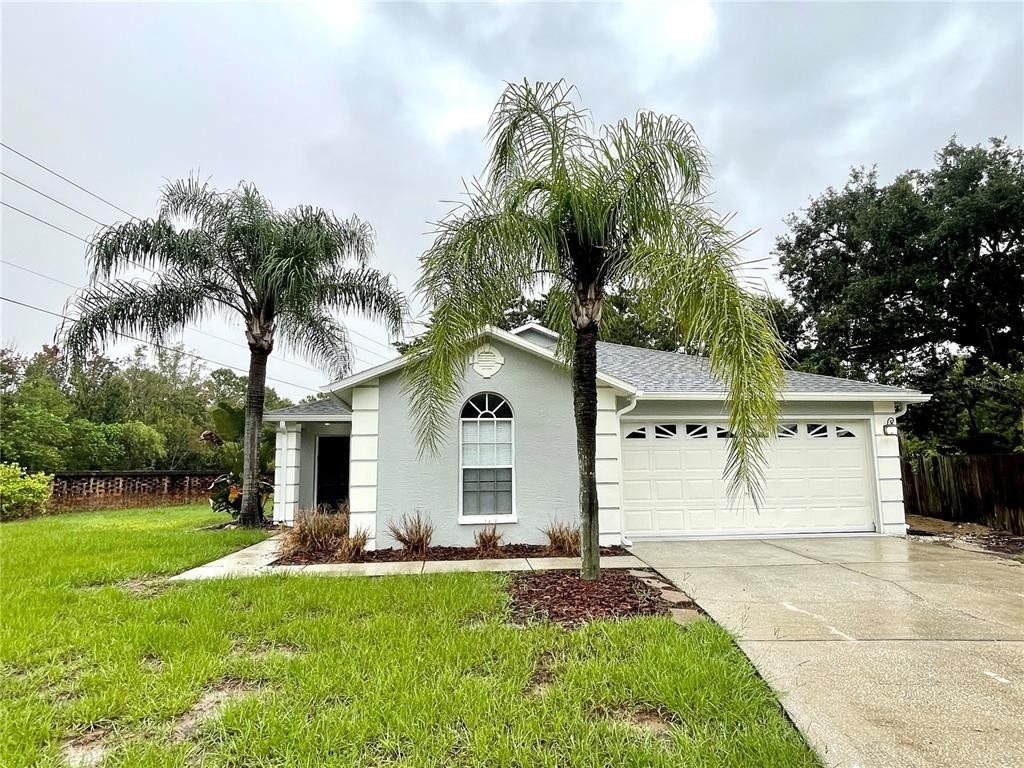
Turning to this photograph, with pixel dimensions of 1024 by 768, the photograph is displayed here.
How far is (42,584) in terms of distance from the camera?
672cm

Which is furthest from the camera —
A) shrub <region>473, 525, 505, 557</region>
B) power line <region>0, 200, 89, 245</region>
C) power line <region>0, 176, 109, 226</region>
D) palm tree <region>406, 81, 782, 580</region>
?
power line <region>0, 200, 89, 245</region>

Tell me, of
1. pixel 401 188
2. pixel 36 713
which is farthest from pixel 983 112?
pixel 36 713

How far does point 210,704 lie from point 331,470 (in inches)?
453

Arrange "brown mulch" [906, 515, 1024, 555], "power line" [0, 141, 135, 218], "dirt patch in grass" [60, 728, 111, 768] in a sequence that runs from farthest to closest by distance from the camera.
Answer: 1. "power line" [0, 141, 135, 218]
2. "brown mulch" [906, 515, 1024, 555]
3. "dirt patch in grass" [60, 728, 111, 768]

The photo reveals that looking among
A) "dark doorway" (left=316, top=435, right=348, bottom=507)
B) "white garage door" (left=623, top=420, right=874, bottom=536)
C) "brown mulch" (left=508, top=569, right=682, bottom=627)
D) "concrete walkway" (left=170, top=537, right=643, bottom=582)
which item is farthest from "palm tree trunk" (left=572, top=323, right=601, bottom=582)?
"dark doorway" (left=316, top=435, right=348, bottom=507)

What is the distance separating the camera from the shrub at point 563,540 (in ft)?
28.1

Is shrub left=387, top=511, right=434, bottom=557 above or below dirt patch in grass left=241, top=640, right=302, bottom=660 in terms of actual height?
above

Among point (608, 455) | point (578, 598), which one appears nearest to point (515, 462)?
point (608, 455)

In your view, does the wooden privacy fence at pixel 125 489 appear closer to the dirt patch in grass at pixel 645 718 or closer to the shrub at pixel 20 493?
the shrub at pixel 20 493

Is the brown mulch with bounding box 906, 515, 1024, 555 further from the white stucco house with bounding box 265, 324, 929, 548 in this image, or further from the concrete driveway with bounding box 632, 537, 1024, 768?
the concrete driveway with bounding box 632, 537, 1024, 768

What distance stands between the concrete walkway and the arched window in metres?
1.13

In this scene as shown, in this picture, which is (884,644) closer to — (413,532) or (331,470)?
(413,532)

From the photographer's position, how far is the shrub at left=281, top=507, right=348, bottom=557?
900 centimetres

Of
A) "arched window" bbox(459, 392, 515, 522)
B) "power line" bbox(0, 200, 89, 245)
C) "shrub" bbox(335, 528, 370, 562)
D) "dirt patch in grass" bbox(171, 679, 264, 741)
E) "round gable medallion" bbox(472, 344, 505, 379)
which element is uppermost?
"power line" bbox(0, 200, 89, 245)
